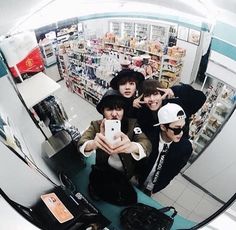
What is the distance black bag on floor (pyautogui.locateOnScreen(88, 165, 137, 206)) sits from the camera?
3.06 ft

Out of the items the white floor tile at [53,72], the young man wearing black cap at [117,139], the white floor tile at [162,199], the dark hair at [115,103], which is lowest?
the white floor tile at [162,199]

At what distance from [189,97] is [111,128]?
26 centimetres

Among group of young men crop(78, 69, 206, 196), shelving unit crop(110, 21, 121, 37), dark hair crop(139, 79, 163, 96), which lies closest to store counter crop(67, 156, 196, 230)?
group of young men crop(78, 69, 206, 196)

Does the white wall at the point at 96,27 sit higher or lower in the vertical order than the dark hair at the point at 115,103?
higher

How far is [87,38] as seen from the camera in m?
0.82

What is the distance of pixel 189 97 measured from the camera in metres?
0.76

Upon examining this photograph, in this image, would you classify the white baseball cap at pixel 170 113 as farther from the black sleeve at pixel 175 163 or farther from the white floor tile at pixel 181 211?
the white floor tile at pixel 181 211

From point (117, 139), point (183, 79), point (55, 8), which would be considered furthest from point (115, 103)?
point (55, 8)

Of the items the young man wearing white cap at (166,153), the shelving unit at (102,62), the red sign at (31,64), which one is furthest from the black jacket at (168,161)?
the red sign at (31,64)

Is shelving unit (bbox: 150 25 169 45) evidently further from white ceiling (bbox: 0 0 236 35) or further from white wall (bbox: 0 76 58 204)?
white wall (bbox: 0 76 58 204)

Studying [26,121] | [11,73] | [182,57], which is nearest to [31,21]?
[11,73]

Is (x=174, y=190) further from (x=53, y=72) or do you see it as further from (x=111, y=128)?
(x=53, y=72)

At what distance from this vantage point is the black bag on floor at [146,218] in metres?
0.96

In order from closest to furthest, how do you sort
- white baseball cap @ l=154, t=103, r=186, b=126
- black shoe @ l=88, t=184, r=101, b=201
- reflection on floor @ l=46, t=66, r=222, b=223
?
1. white baseball cap @ l=154, t=103, r=186, b=126
2. reflection on floor @ l=46, t=66, r=222, b=223
3. black shoe @ l=88, t=184, r=101, b=201
